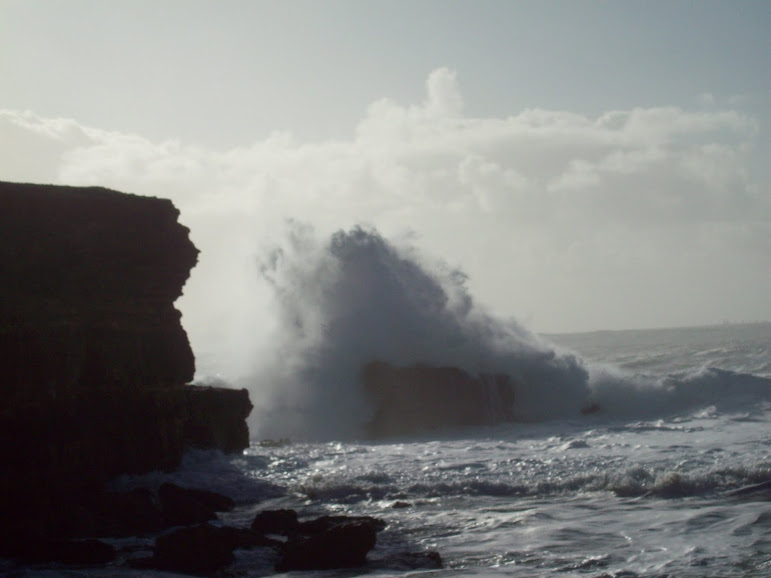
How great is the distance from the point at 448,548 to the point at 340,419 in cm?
1234

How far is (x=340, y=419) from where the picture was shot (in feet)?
72.5

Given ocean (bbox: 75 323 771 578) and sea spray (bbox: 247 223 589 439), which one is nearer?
ocean (bbox: 75 323 771 578)

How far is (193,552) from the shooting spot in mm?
9062

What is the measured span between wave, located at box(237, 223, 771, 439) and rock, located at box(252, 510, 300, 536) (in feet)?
35.8

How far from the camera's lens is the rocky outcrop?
21.8m

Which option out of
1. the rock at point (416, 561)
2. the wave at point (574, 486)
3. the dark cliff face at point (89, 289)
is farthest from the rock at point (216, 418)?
the rock at point (416, 561)

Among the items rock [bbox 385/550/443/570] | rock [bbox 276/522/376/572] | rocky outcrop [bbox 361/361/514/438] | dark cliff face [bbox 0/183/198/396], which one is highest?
dark cliff face [bbox 0/183/198/396]

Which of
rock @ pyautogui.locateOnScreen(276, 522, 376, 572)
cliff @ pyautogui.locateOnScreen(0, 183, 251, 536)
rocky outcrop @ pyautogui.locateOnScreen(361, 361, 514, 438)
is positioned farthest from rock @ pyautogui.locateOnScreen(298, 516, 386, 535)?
rocky outcrop @ pyautogui.locateOnScreen(361, 361, 514, 438)

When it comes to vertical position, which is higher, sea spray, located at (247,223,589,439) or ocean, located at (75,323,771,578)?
sea spray, located at (247,223,589,439)

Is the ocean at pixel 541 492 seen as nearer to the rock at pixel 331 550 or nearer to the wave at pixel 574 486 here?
the wave at pixel 574 486

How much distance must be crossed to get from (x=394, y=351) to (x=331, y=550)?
15.2m

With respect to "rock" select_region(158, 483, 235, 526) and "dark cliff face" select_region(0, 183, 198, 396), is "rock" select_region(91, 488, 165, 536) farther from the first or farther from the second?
"dark cliff face" select_region(0, 183, 198, 396)

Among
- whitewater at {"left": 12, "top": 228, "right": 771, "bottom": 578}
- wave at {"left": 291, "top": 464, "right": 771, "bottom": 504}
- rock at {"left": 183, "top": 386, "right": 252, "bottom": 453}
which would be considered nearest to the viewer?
whitewater at {"left": 12, "top": 228, "right": 771, "bottom": 578}

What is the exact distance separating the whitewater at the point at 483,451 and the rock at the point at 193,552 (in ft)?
0.64
